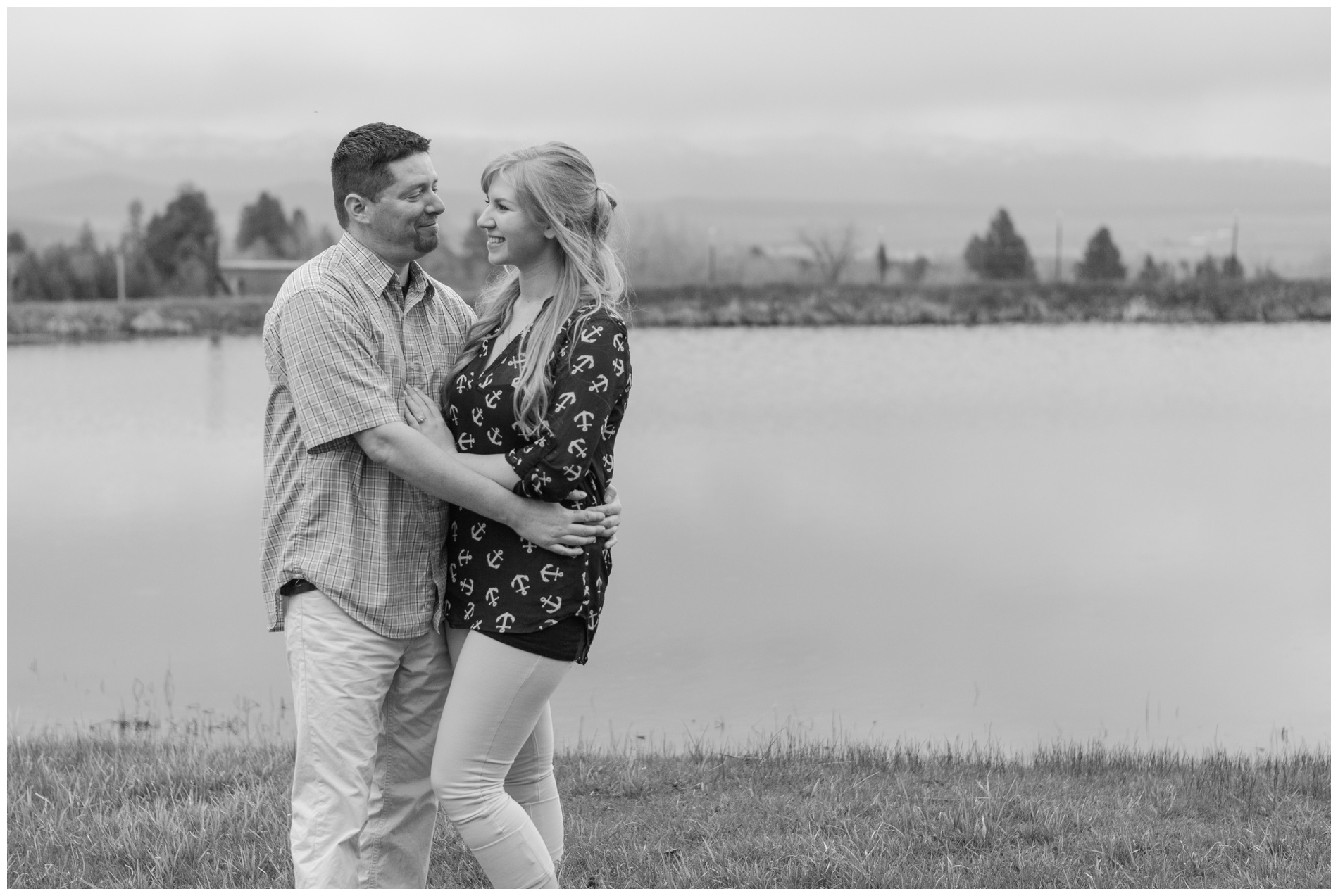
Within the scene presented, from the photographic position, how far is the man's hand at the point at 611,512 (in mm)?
2770

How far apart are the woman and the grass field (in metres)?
0.71

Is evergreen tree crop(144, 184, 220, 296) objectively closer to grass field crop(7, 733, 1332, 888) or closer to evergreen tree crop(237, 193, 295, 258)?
evergreen tree crop(237, 193, 295, 258)

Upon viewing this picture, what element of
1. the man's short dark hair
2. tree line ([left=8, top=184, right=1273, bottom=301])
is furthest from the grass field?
tree line ([left=8, top=184, right=1273, bottom=301])

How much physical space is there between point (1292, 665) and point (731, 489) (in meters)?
6.01

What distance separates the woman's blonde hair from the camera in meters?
2.62

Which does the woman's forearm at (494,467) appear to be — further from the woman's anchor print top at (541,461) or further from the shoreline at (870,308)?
the shoreline at (870,308)

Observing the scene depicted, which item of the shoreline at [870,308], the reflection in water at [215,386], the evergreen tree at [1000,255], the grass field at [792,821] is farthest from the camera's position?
the evergreen tree at [1000,255]

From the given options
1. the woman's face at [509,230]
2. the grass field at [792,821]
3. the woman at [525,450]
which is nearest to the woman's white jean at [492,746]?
the woman at [525,450]

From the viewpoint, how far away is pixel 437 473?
2621mm

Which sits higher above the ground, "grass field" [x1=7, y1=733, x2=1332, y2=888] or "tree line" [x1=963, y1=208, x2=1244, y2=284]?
"tree line" [x1=963, y1=208, x2=1244, y2=284]

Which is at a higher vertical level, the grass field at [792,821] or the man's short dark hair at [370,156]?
the man's short dark hair at [370,156]

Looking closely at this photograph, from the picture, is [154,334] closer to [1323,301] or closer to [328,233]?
[328,233]

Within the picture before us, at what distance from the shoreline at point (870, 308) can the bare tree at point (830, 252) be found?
2.78 meters

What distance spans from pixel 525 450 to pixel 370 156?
0.64 metres
